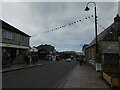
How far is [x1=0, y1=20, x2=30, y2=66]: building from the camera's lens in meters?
30.5

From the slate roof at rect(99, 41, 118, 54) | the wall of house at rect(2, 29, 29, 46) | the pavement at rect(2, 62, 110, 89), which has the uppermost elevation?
the wall of house at rect(2, 29, 29, 46)

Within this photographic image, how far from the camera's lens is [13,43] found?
34.1 meters

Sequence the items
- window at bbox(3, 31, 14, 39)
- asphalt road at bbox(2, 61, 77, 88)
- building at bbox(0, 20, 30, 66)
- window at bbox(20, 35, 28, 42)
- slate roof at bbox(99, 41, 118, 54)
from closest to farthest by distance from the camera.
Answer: asphalt road at bbox(2, 61, 77, 88) → slate roof at bbox(99, 41, 118, 54) → building at bbox(0, 20, 30, 66) → window at bbox(3, 31, 14, 39) → window at bbox(20, 35, 28, 42)

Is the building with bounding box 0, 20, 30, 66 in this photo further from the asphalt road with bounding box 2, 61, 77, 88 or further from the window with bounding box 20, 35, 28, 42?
the asphalt road with bounding box 2, 61, 77, 88

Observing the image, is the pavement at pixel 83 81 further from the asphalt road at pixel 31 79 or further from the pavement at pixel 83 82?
the asphalt road at pixel 31 79

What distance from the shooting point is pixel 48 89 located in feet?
30.8

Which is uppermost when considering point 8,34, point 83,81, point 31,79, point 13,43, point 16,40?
point 8,34

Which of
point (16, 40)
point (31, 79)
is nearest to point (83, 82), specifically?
point (31, 79)

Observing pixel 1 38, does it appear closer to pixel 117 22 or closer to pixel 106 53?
pixel 106 53

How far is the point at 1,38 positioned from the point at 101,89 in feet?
76.2

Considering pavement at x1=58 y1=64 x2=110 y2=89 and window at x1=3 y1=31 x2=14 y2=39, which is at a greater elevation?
window at x1=3 y1=31 x2=14 y2=39

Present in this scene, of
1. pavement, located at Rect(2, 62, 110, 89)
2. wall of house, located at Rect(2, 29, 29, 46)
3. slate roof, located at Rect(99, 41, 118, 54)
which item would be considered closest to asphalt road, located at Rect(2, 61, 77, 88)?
pavement, located at Rect(2, 62, 110, 89)

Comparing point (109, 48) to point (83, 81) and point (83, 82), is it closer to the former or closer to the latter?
point (83, 81)

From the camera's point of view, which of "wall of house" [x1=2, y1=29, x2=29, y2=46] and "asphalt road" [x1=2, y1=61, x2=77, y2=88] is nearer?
"asphalt road" [x1=2, y1=61, x2=77, y2=88]
